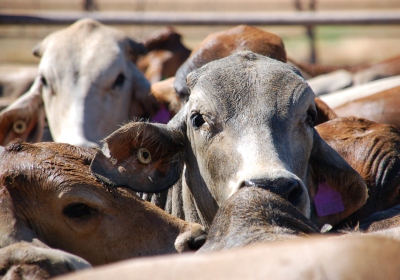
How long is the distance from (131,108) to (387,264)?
5.04 meters

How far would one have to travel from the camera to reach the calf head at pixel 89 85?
6820mm

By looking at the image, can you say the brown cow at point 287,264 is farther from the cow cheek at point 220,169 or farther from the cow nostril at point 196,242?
the cow cheek at point 220,169

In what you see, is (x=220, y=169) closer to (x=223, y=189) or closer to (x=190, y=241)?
(x=223, y=189)

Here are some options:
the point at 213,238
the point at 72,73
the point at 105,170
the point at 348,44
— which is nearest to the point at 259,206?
the point at 213,238

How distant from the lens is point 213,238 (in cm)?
330

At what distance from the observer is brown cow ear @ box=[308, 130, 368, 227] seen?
4656 mm

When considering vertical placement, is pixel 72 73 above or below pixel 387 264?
below

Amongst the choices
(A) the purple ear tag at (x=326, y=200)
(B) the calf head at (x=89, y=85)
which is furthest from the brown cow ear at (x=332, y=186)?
(B) the calf head at (x=89, y=85)

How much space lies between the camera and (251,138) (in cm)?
404

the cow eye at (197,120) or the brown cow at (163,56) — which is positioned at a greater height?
the cow eye at (197,120)

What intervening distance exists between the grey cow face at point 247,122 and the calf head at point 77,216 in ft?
1.38

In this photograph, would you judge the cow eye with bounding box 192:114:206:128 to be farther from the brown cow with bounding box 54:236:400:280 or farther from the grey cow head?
the brown cow with bounding box 54:236:400:280

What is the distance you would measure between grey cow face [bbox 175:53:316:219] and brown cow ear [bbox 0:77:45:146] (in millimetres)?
2292

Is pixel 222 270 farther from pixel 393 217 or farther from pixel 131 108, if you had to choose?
pixel 131 108
